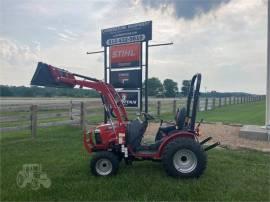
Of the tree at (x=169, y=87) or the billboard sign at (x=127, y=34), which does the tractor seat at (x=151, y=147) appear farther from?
the tree at (x=169, y=87)

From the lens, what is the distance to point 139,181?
452 cm

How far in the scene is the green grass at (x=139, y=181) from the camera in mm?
3957

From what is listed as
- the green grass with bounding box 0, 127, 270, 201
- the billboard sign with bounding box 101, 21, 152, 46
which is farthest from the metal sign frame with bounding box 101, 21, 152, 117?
the green grass with bounding box 0, 127, 270, 201

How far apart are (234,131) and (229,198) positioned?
564 cm

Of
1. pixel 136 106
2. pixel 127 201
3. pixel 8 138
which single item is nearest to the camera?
pixel 127 201

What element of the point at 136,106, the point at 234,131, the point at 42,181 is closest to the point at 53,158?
the point at 42,181

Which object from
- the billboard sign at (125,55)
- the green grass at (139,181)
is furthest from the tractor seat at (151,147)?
the billboard sign at (125,55)

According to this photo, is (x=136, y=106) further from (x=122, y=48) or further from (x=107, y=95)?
(x=107, y=95)

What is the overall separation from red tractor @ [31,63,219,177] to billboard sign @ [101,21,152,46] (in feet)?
15.1

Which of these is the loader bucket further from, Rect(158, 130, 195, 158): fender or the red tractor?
Rect(158, 130, 195, 158): fender

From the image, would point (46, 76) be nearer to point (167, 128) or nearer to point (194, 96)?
point (167, 128)

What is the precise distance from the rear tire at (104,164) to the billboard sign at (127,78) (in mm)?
4961

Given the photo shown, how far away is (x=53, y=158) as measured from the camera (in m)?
5.96

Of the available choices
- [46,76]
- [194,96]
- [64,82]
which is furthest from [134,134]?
[46,76]
